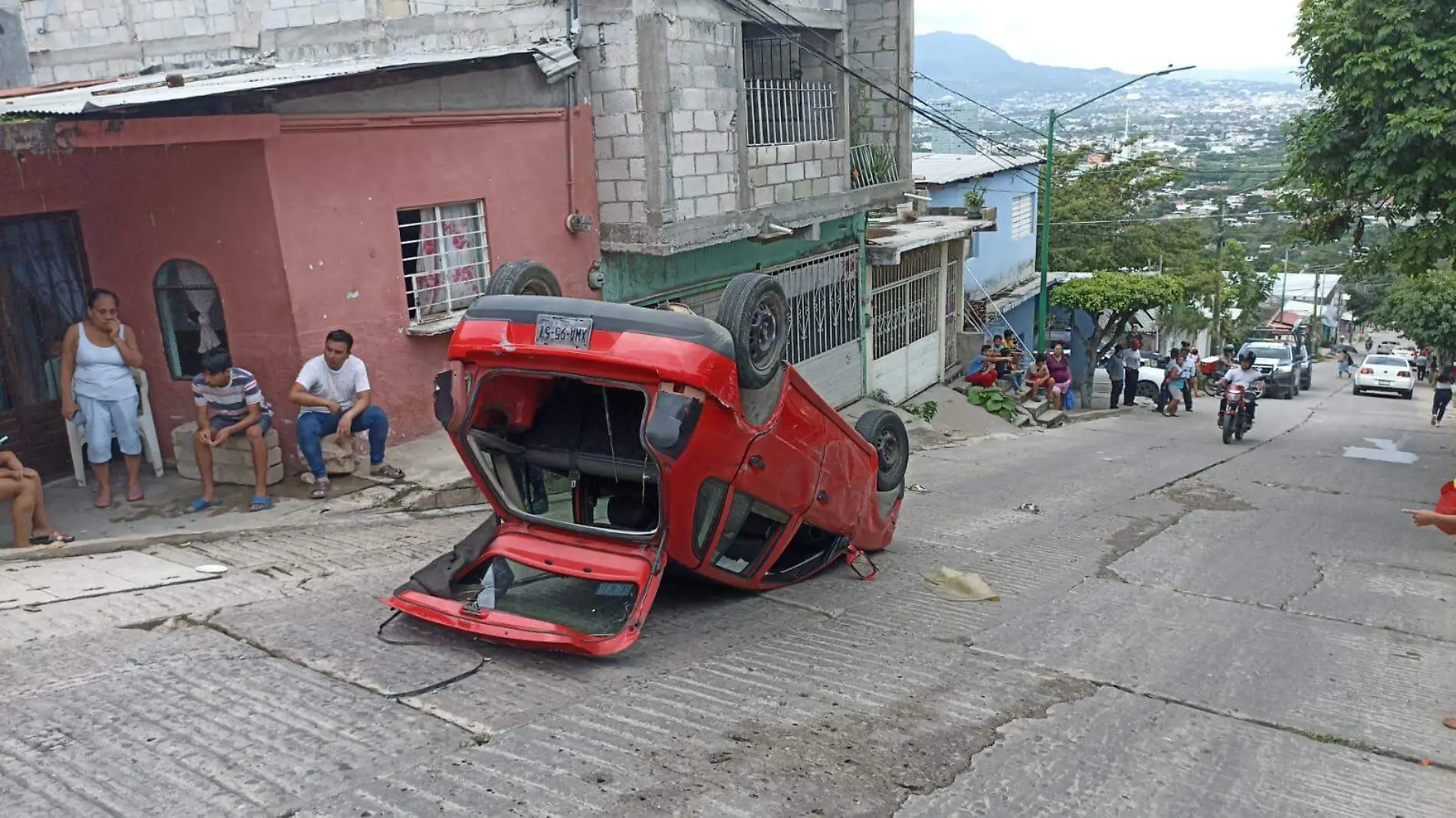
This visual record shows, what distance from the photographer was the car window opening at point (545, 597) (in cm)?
553

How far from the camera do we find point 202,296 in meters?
8.67

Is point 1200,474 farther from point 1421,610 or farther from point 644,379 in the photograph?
point 644,379

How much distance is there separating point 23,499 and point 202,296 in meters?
2.57

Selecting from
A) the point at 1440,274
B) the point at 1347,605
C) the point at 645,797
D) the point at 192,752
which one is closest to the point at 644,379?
the point at 645,797

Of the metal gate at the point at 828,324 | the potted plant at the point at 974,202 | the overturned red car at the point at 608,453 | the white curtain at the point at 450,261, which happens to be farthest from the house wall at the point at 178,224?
the potted plant at the point at 974,202

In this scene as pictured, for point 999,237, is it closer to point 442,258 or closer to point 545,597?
point 442,258

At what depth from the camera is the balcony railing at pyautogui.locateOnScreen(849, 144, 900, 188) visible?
53.4 feet

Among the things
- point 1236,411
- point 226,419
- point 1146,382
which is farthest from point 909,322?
point 226,419

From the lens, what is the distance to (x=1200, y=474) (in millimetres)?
14188

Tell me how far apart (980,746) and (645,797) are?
5.26 feet

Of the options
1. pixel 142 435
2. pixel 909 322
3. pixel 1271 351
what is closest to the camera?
pixel 142 435

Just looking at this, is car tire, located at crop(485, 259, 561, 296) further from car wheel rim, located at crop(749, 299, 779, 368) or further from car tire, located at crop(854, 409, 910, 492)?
car tire, located at crop(854, 409, 910, 492)

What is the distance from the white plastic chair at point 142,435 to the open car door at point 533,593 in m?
4.12

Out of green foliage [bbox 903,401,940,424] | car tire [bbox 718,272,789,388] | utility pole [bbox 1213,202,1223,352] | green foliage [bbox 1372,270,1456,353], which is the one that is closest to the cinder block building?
green foliage [bbox 903,401,940,424]
